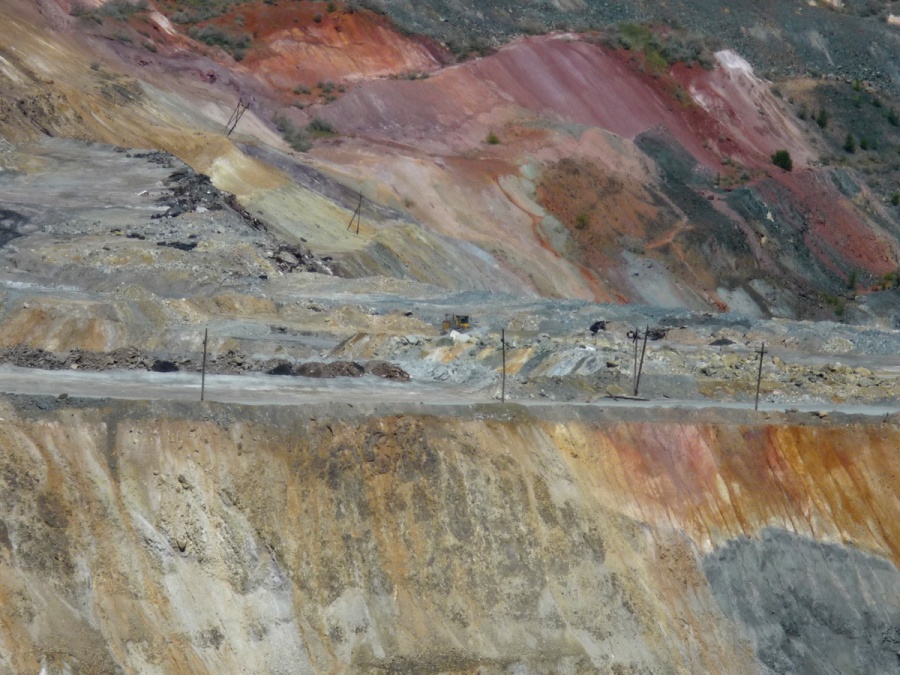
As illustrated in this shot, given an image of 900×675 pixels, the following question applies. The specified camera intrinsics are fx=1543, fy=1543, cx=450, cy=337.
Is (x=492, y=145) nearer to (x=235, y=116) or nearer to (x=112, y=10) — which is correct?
(x=235, y=116)

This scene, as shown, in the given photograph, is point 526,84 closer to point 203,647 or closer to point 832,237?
point 832,237

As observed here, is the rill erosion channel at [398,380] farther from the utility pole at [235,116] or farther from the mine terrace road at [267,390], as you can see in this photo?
the utility pole at [235,116]

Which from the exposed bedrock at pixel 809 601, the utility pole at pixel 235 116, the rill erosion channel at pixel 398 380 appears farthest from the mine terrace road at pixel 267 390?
the utility pole at pixel 235 116

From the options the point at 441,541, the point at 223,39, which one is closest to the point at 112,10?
the point at 223,39

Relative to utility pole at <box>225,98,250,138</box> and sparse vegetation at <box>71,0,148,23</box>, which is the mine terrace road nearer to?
utility pole at <box>225,98,250,138</box>

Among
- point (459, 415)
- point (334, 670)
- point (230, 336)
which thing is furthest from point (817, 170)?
point (334, 670)

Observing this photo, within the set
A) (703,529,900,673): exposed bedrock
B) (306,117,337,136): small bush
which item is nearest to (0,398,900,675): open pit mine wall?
(703,529,900,673): exposed bedrock
